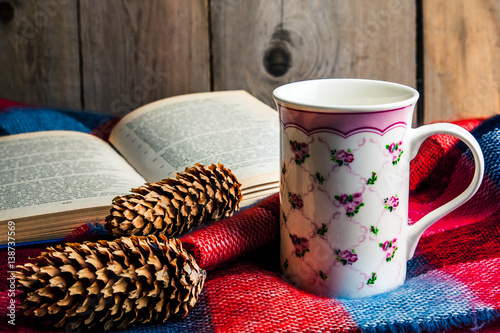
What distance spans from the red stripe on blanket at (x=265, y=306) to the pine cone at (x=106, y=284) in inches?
1.6

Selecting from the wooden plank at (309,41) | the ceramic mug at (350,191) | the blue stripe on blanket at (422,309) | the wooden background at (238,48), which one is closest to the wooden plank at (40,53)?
the wooden background at (238,48)

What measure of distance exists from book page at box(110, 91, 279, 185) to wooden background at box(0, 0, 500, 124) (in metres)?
0.26

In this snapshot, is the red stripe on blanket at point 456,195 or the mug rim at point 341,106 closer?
the mug rim at point 341,106

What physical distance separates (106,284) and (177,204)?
0.43 ft

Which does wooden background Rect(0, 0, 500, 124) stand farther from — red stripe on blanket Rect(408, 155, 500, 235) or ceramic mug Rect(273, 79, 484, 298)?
ceramic mug Rect(273, 79, 484, 298)

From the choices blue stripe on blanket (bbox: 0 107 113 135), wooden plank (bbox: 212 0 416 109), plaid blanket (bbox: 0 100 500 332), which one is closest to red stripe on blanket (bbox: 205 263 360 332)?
plaid blanket (bbox: 0 100 500 332)

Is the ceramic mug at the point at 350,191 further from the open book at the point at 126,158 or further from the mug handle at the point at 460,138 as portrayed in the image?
the open book at the point at 126,158

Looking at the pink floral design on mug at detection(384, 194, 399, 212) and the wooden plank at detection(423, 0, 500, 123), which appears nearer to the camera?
the pink floral design on mug at detection(384, 194, 399, 212)

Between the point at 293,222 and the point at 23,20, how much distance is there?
0.90 meters

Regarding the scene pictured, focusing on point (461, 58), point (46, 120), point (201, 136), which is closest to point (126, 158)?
point (201, 136)

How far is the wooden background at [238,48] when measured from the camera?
1.16 meters

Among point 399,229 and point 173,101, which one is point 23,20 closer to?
point 173,101

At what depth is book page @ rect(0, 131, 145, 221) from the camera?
2.10 feet

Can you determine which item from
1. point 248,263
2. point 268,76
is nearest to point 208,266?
point 248,263
